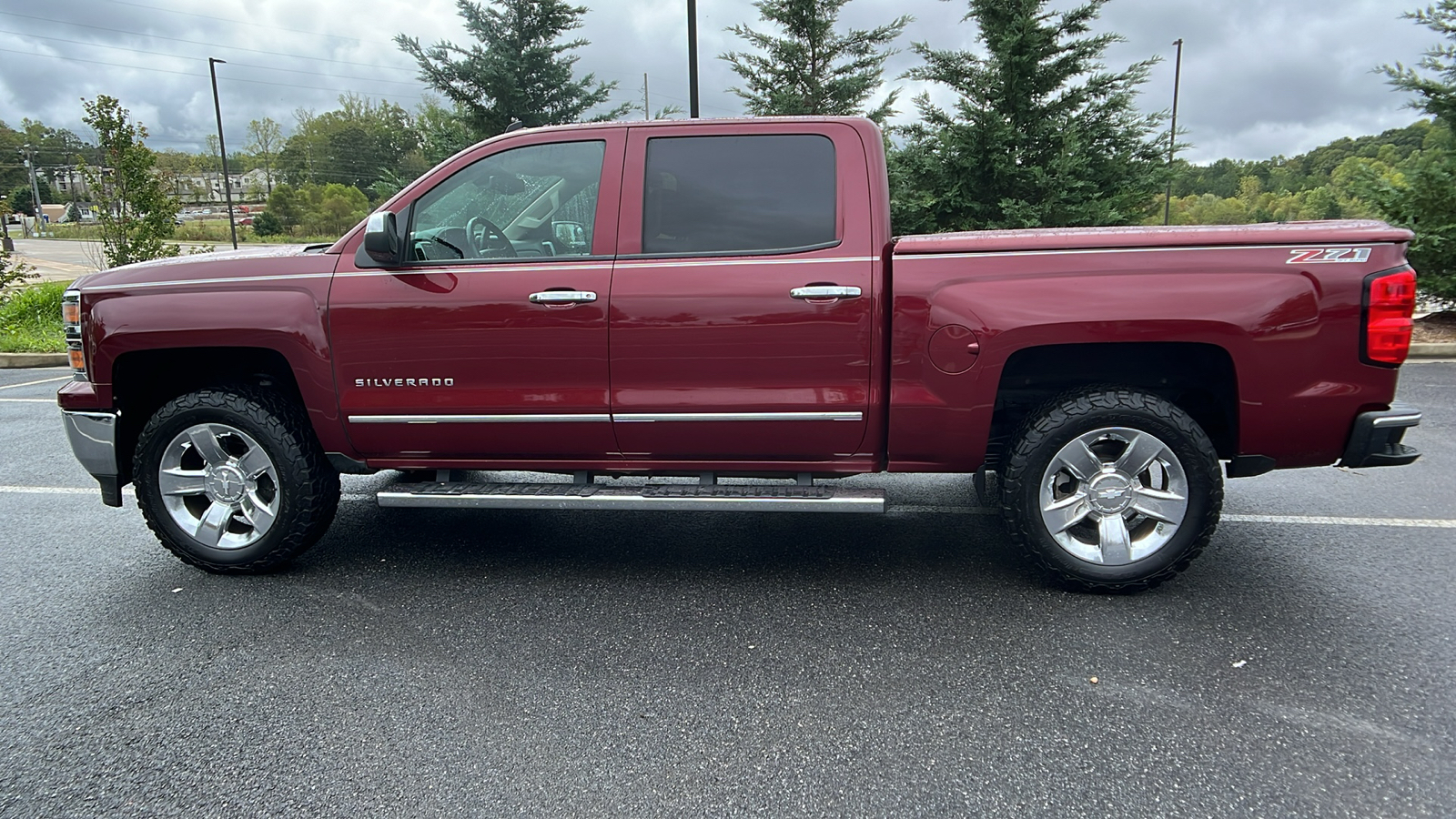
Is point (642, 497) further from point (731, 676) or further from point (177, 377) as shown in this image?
point (177, 377)

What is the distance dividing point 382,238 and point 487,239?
1.42ft

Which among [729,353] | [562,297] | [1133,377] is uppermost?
[562,297]

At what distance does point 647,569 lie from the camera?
3.88m

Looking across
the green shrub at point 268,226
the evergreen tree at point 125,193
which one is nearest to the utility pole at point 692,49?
the evergreen tree at point 125,193

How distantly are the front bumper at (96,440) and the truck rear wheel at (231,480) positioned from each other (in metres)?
0.13

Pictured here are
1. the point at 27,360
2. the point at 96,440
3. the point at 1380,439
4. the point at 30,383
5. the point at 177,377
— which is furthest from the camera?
the point at 27,360

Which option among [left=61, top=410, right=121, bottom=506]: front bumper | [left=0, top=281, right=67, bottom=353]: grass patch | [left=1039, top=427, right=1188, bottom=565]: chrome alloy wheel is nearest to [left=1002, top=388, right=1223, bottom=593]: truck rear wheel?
[left=1039, top=427, right=1188, bottom=565]: chrome alloy wheel

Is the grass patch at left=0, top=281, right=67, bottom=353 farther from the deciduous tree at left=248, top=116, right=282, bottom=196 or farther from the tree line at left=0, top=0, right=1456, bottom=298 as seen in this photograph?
the deciduous tree at left=248, top=116, right=282, bottom=196

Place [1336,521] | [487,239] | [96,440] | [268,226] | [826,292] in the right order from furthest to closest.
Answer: [268,226] → [1336,521] → [96,440] → [487,239] → [826,292]

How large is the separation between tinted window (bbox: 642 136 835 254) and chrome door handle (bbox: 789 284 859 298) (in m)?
0.23

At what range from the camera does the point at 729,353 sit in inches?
137

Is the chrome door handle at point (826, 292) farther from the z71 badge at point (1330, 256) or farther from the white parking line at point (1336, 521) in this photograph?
the white parking line at point (1336, 521)

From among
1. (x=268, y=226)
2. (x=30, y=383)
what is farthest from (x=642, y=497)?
(x=268, y=226)

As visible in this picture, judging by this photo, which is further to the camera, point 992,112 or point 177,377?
point 992,112
